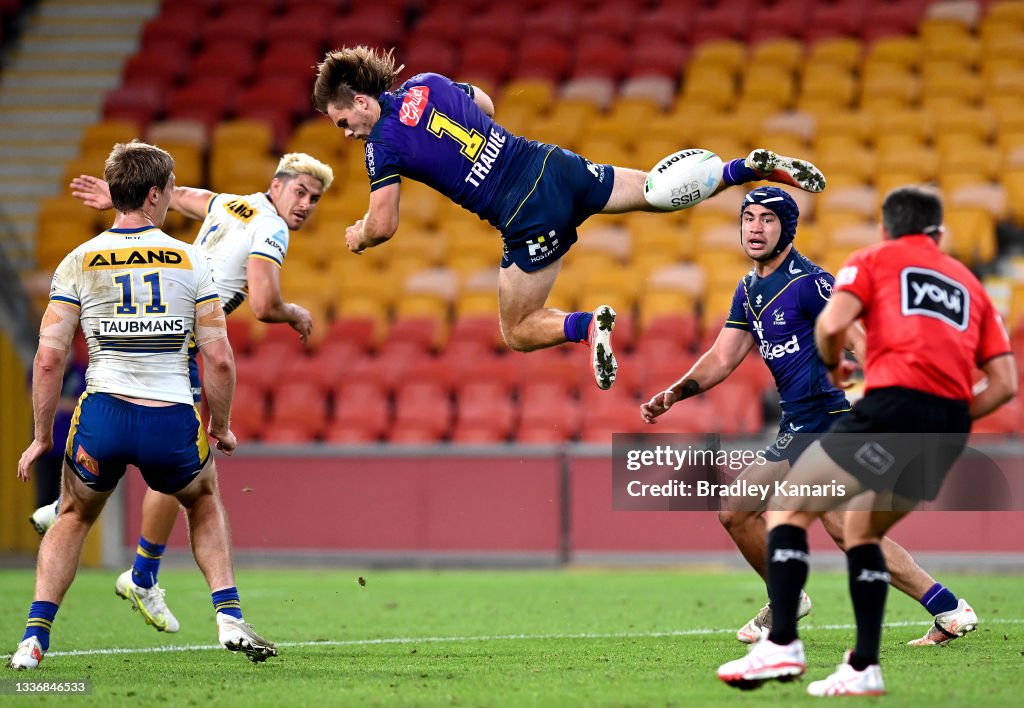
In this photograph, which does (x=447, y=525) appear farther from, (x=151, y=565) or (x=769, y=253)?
(x=769, y=253)

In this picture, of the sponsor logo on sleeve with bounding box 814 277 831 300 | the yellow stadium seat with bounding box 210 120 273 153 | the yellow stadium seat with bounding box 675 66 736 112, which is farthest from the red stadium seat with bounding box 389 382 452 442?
the sponsor logo on sleeve with bounding box 814 277 831 300

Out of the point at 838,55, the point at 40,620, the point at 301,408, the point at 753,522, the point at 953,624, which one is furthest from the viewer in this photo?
the point at 838,55

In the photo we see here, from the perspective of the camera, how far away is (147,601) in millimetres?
7855

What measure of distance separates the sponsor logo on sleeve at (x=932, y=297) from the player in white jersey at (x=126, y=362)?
3.06 m

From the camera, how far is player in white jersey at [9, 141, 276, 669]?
20.9 feet

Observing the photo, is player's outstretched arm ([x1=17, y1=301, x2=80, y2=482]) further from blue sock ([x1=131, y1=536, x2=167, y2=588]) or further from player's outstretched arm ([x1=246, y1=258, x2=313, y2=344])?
blue sock ([x1=131, y1=536, x2=167, y2=588])

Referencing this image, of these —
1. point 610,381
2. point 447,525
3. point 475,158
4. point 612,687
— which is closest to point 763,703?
point 612,687

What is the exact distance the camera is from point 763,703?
5246 millimetres

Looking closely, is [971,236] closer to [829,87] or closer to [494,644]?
[829,87]

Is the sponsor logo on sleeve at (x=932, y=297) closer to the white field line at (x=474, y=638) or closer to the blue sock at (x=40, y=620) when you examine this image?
the white field line at (x=474, y=638)

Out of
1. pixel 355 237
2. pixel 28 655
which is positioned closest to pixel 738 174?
pixel 355 237

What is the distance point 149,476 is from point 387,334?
9.21 metres

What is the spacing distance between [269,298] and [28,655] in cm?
230

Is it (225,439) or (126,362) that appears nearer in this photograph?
(126,362)
